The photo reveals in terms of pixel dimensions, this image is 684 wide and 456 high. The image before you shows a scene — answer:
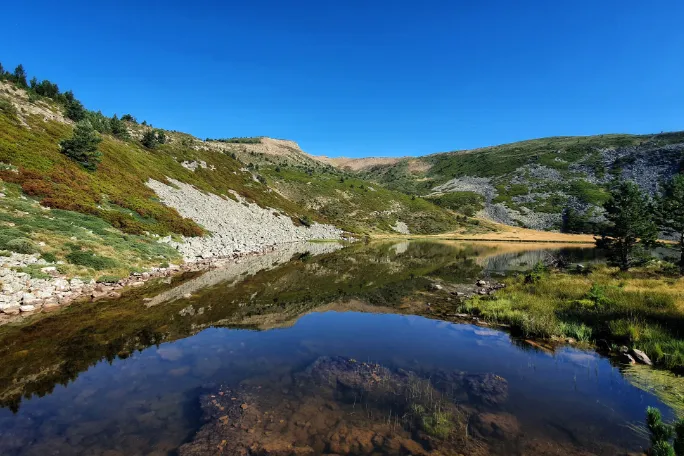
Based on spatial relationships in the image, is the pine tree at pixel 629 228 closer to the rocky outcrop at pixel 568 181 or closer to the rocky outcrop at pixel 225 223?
the rocky outcrop at pixel 225 223

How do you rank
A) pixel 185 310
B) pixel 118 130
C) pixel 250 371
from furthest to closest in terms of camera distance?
pixel 118 130, pixel 185 310, pixel 250 371

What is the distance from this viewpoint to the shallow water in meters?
8.27

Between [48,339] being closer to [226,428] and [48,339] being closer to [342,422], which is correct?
[226,428]

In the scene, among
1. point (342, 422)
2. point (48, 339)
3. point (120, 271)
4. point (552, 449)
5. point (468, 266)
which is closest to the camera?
point (552, 449)

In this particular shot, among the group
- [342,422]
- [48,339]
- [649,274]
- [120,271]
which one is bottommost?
[649,274]

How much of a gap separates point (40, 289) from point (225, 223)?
113ft

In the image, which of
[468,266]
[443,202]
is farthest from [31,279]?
[443,202]

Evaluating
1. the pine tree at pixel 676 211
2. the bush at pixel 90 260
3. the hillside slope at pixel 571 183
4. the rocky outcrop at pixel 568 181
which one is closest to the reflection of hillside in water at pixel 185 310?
the bush at pixel 90 260

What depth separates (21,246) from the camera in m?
20.8

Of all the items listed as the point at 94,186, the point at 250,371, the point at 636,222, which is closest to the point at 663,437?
the point at 250,371

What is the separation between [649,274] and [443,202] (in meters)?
138

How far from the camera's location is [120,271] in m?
24.3

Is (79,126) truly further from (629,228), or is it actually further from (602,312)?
(629,228)

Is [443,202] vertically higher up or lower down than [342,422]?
higher up
